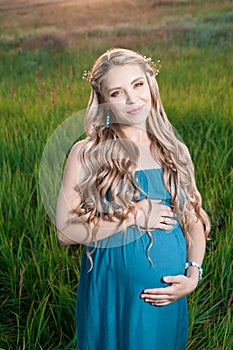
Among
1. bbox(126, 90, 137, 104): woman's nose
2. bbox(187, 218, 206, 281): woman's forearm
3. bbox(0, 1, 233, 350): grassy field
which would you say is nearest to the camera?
bbox(126, 90, 137, 104): woman's nose

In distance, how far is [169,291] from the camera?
1.06m

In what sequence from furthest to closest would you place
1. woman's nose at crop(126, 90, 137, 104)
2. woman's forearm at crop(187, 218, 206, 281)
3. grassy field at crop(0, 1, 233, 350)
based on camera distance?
grassy field at crop(0, 1, 233, 350), woman's forearm at crop(187, 218, 206, 281), woman's nose at crop(126, 90, 137, 104)

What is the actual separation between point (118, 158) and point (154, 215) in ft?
0.40

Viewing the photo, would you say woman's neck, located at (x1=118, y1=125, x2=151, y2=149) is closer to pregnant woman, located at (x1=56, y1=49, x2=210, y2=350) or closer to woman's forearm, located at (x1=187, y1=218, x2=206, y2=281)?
pregnant woman, located at (x1=56, y1=49, x2=210, y2=350)

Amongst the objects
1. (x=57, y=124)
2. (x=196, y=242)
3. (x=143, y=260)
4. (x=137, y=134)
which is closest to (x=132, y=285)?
Result: (x=143, y=260)

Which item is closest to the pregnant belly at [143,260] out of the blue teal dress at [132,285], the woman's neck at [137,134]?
the blue teal dress at [132,285]

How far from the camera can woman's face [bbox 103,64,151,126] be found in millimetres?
1022

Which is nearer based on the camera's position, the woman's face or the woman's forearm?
the woman's face

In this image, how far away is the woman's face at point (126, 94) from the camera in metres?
1.02

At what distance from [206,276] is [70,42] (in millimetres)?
3344

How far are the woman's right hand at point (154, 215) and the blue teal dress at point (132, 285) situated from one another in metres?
0.01

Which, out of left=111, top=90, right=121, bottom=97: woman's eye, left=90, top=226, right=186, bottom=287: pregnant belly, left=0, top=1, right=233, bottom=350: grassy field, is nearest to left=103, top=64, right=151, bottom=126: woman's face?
left=111, top=90, right=121, bottom=97: woman's eye

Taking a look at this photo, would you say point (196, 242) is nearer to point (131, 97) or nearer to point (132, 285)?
point (132, 285)

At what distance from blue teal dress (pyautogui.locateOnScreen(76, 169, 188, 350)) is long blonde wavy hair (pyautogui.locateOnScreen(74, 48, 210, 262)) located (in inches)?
1.0
